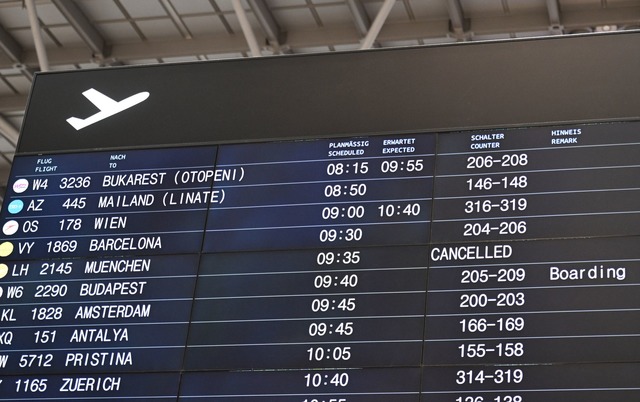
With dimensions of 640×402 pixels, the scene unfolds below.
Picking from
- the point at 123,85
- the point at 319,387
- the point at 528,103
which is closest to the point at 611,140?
the point at 528,103

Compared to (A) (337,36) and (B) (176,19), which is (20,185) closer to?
(B) (176,19)

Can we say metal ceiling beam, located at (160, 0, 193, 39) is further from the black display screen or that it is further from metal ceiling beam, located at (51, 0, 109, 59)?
the black display screen

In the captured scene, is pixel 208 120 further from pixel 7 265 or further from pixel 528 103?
pixel 528 103

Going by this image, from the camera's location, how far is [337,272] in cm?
724

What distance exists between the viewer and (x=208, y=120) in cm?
826

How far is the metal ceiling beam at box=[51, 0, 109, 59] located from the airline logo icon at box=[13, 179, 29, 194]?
7.22 m

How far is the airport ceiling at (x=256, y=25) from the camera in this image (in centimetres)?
1454

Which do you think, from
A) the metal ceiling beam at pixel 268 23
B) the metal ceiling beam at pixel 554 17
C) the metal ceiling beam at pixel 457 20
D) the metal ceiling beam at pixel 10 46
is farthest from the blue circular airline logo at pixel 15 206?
the metal ceiling beam at pixel 10 46

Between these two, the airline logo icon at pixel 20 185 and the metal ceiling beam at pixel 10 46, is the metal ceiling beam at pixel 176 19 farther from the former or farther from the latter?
the airline logo icon at pixel 20 185

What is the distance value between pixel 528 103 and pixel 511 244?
3.37 feet

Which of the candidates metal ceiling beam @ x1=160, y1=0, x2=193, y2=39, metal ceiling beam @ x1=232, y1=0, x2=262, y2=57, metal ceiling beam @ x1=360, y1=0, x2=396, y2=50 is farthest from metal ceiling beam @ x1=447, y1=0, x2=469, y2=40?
metal ceiling beam @ x1=160, y1=0, x2=193, y2=39

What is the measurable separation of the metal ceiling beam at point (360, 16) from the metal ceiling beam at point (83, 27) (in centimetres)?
346

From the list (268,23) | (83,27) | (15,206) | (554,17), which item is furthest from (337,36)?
(15,206)

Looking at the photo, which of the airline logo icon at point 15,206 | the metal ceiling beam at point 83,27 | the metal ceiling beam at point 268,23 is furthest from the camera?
the metal ceiling beam at point 83,27
